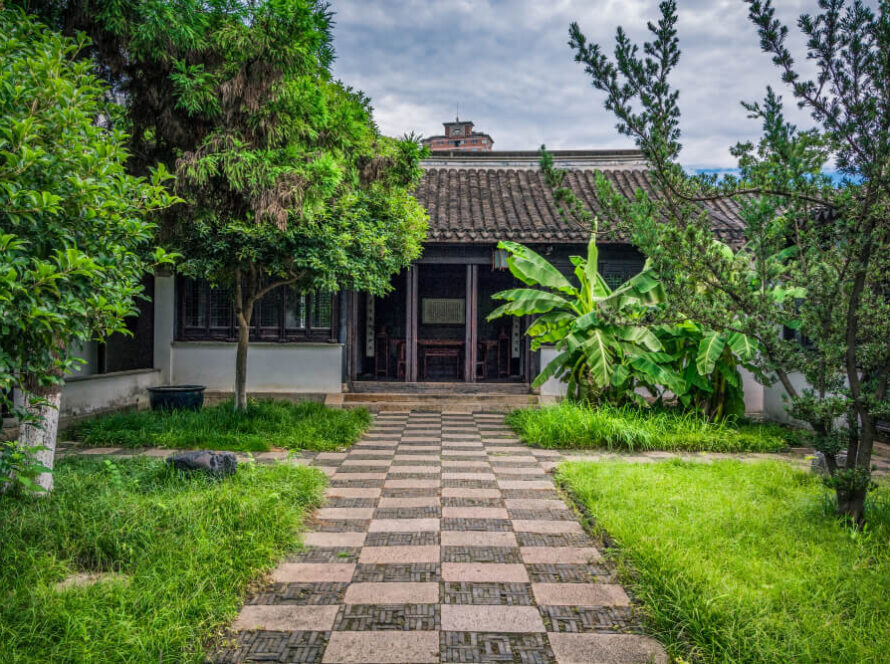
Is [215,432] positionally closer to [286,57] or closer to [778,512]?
[286,57]

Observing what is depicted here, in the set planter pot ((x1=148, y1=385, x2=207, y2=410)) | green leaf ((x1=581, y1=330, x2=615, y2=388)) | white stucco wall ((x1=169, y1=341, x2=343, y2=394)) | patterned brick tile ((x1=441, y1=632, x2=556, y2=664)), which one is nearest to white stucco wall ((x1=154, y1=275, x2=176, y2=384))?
white stucco wall ((x1=169, y1=341, x2=343, y2=394))

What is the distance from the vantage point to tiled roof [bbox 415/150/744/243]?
34.5 ft

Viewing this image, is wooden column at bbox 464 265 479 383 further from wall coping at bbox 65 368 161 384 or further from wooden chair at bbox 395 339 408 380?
wall coping at bbox 65 368 161 384

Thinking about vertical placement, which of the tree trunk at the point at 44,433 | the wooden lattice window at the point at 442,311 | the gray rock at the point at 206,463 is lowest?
the gray rock at the point at 206,463

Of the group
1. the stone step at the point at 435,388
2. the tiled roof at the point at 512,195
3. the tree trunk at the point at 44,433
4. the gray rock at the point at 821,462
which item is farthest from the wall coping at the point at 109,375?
the gray rock at the point at 821,462

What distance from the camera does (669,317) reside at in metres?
4.15

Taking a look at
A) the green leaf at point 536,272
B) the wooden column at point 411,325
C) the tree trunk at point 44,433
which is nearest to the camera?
the tree trunk at point 44,433

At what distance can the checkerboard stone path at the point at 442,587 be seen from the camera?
2.65 meters

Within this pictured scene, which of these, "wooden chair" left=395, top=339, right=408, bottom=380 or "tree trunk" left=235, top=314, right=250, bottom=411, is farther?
"wooden chair" left=395, top=339, right=408, bottom=380

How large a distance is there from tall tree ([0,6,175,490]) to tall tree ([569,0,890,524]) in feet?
9.19

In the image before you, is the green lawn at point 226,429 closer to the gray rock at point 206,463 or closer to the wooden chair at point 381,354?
the gray rock at point 206,463

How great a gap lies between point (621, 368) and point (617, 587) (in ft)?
15.9

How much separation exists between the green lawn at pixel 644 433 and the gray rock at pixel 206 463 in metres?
3.73

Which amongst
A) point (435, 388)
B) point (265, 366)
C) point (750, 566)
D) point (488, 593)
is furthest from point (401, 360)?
point (750, 566)
